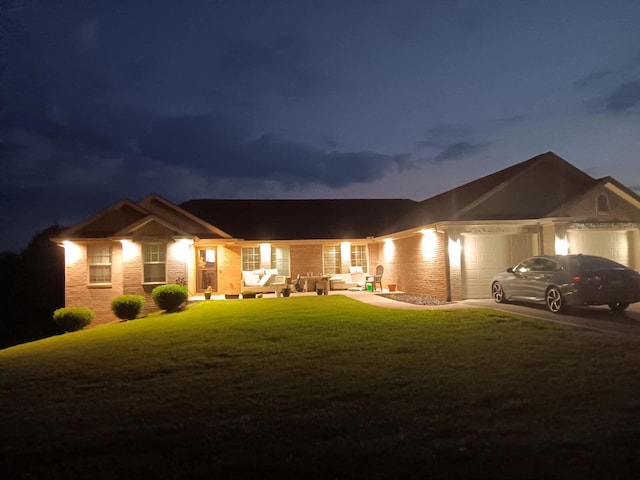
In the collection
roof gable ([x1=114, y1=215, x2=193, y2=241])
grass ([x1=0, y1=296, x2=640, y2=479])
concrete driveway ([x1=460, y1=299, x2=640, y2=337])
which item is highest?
roof gable ([x1=114, y1=215, x2=193, y2=241])

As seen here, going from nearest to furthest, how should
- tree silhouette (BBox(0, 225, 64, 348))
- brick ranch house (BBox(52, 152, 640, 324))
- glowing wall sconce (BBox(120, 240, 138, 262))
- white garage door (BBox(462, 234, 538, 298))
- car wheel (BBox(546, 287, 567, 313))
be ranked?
car wheel (BBox(546, 287, 567, 313)), brick ranch house (BBox(52, 152, 640, 324)), white garage door (BBox(462, 234, 538, 298)), glowing wall sconce (BBox(120, 240, 138, 262)), tree silhouette (BBox(0, 225, 64, 348))

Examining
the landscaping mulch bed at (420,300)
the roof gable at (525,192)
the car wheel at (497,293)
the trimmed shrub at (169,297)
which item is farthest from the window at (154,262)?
the car wheel at (497,293)

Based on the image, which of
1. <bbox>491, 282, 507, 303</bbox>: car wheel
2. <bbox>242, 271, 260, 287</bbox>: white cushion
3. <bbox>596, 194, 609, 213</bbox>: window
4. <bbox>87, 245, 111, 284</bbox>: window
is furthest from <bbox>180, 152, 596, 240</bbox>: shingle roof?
<bbox>87, 245, 111, 284</bbox>: window

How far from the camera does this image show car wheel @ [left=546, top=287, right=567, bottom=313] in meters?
12.8

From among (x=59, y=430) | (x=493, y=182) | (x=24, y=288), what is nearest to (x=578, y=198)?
(x=493, y=182)

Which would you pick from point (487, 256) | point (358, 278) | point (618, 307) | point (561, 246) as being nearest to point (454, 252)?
point (487, 256)

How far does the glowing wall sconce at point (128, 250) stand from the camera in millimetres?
19625

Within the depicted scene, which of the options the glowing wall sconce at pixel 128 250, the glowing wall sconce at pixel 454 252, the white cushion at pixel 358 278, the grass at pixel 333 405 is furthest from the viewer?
the white cushion at pixel 358 278

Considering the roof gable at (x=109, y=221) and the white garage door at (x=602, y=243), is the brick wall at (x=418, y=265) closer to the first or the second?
the white garage door at (x=602, y=243)

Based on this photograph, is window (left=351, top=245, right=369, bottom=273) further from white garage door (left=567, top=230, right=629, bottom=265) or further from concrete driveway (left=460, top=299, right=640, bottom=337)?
white garage door (left=567, top=230, right=629, bottom=265)

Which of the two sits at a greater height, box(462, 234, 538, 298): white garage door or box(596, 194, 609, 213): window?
box(596, 194, 609, 213): window

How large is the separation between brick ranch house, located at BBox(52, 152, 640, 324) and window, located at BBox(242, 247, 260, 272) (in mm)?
48

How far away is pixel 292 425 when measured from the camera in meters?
5.50

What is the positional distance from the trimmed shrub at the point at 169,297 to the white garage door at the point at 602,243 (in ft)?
45.5
